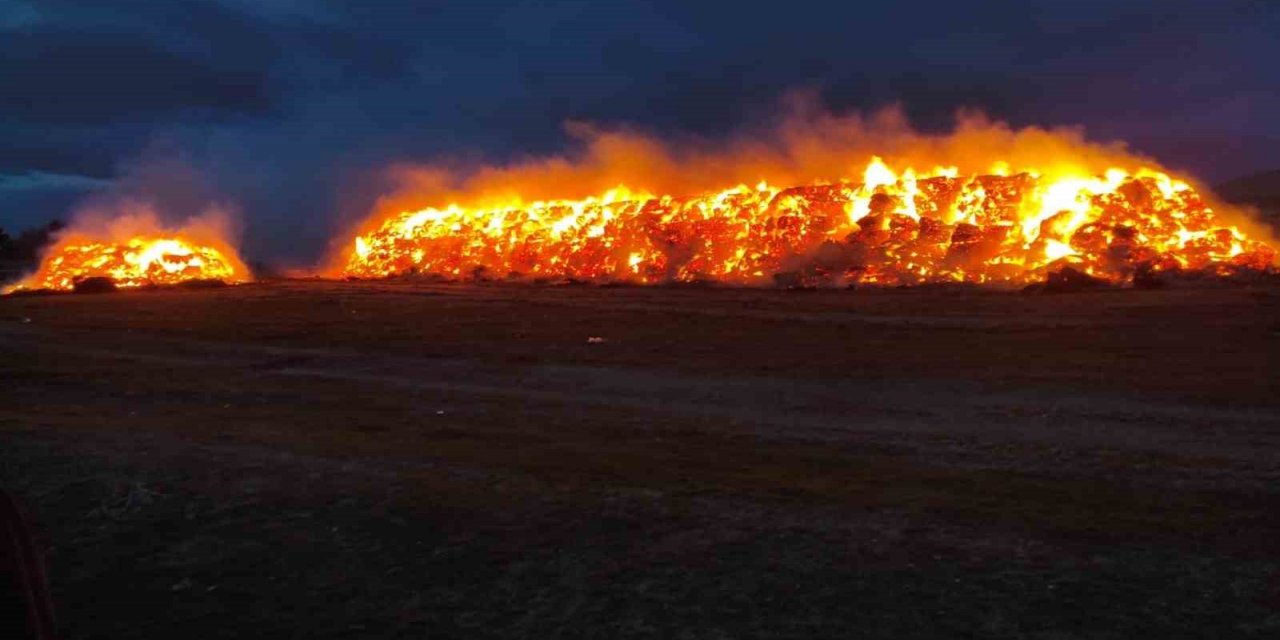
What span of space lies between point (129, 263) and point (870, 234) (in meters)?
37.7

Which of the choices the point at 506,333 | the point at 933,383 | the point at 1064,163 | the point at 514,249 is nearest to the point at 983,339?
the point at 933,383

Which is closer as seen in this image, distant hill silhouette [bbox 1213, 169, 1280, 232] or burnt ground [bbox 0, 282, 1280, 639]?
burnt ground [bbox 0, 282, 1280, 639]

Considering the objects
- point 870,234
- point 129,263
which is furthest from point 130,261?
point 870,234

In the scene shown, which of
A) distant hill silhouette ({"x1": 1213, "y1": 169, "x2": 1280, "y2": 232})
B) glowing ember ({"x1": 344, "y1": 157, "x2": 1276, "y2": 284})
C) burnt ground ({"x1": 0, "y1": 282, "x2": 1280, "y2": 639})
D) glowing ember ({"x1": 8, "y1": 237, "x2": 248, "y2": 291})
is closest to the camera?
burnt ground ({"x1": 0, "y1": 282, "x2": 1280, "y2": 639})

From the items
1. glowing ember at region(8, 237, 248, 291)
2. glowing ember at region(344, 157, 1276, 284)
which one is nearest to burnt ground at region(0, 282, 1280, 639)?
glowing ember at region(344, 157, 1276, 284)

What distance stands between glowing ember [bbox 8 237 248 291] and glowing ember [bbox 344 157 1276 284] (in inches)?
387

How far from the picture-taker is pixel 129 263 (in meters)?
51.8

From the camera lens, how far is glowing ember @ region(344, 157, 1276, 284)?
4109cm

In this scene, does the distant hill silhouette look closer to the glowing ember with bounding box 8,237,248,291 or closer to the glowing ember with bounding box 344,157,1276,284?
the glowing ember with bounding box 344,157,1276,284

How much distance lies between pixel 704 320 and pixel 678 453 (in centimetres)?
1677

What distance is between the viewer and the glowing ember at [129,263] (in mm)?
50594

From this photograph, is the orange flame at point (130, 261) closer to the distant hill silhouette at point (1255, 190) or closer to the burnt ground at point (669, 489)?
the burnt ground at point (669, 489)

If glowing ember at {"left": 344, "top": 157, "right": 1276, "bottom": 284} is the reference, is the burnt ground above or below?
below

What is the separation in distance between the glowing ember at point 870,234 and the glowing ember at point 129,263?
9828 millimetres
